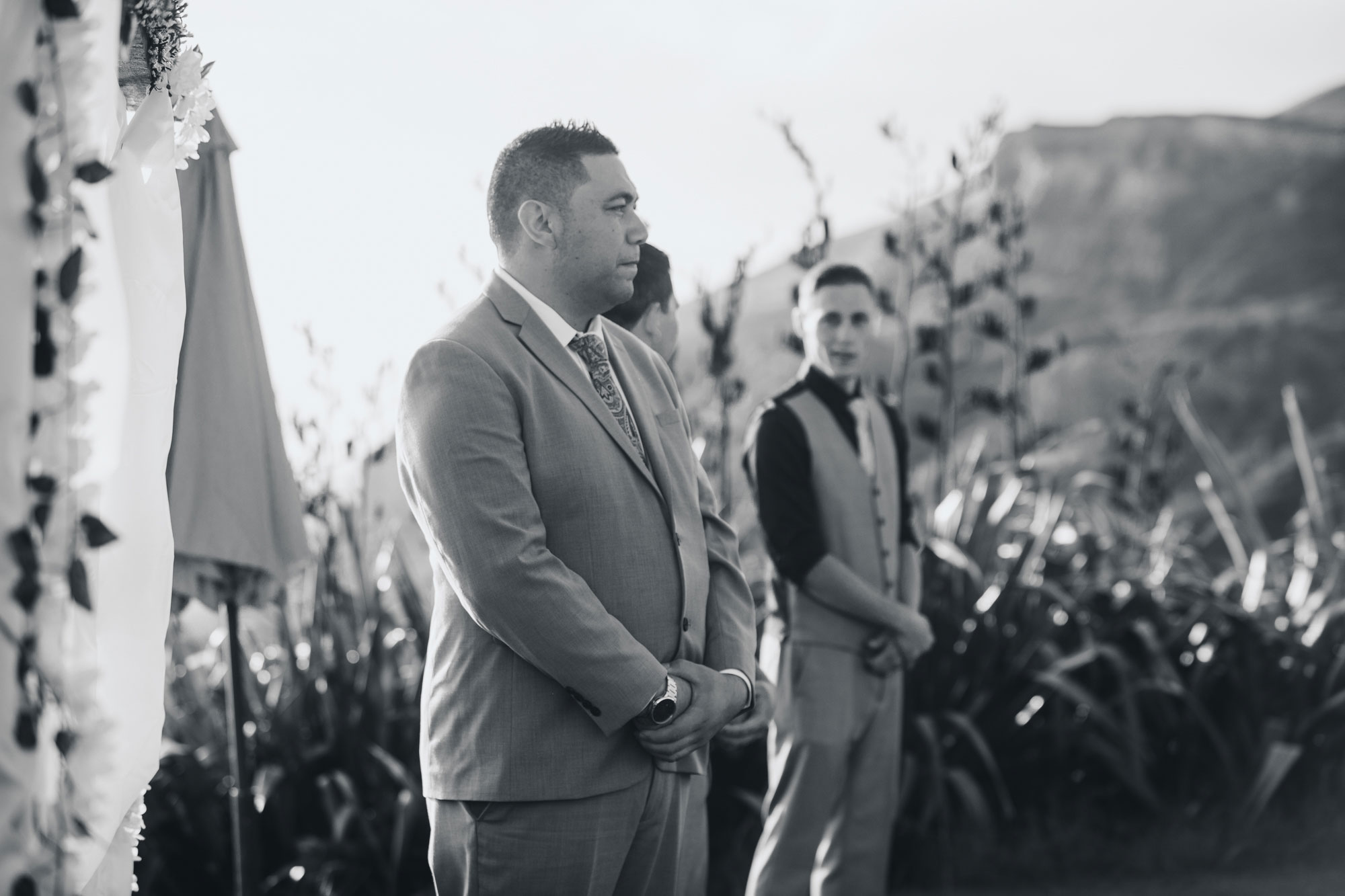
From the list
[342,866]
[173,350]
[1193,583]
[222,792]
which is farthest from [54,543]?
[1193,583]

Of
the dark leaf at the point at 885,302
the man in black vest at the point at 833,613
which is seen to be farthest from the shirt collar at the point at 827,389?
the dark leaf at the point at 885,302

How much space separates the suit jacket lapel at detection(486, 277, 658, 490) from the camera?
6.90 feet

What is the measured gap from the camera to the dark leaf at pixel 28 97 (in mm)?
1343

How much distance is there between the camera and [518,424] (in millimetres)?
2020

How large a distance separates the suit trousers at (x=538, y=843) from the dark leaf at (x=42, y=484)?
88 centimetres

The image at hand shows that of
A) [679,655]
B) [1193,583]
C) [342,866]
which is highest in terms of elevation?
[679,655]

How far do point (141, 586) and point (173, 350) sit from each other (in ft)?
1.07

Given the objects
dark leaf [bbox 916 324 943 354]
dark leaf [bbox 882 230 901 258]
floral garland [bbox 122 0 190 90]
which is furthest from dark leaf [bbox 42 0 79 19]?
dark leaf [bbox 916 324 943 354]

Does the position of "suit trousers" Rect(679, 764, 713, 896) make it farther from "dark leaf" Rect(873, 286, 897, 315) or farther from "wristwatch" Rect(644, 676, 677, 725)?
"dark leaf" Rect(873, 286, 897, 315)

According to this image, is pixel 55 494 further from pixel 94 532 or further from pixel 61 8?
pixel 61 8

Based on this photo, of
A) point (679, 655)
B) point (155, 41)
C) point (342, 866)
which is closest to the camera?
point (155, 41)

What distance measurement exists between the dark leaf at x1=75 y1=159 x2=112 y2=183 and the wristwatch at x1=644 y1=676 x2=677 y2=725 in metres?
1.09

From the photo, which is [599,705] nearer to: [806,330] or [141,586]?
[141,586]

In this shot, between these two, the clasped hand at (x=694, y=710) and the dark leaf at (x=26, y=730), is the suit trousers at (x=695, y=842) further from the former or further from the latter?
the dark leaf at (x=26, y=730)
